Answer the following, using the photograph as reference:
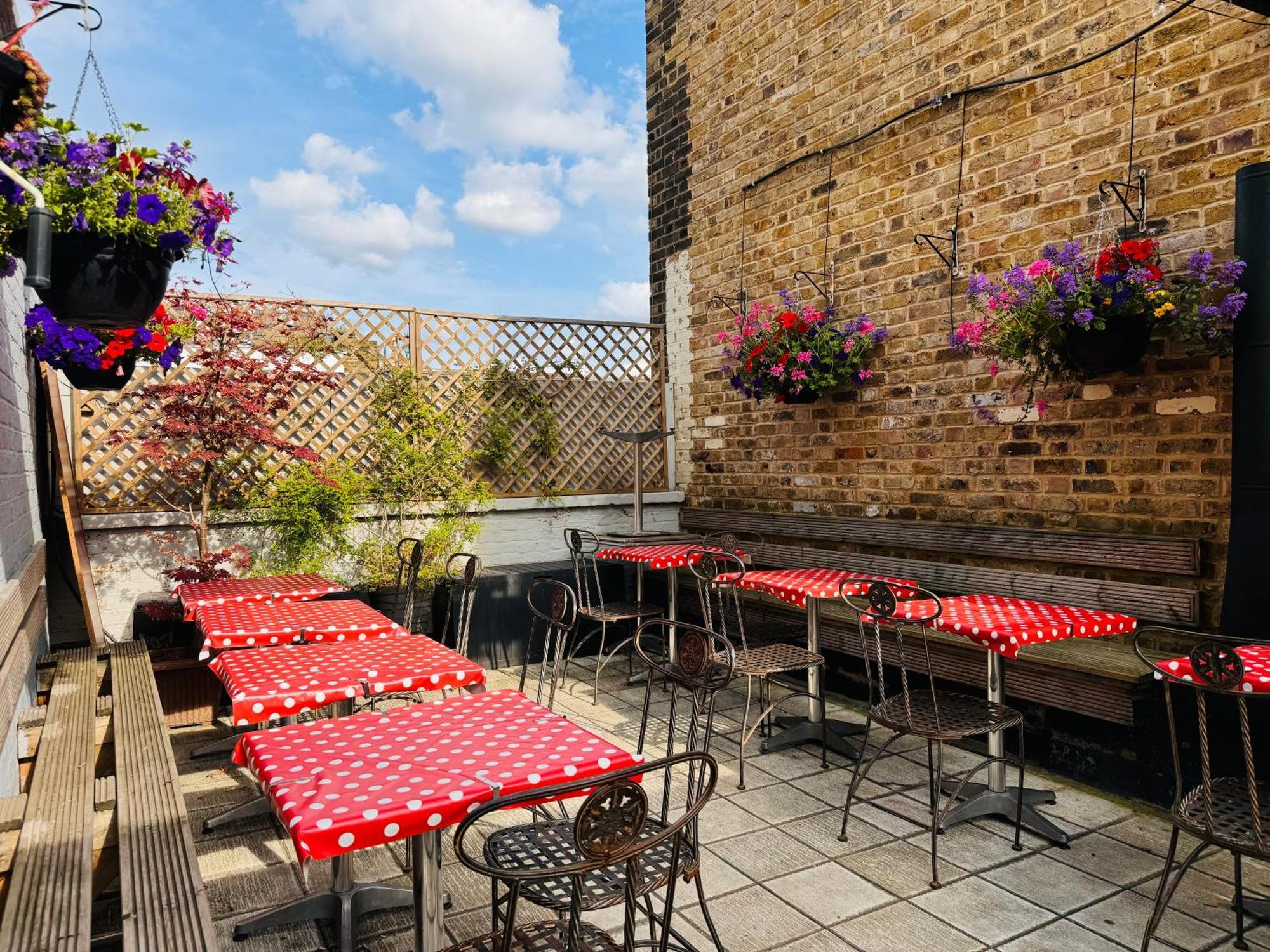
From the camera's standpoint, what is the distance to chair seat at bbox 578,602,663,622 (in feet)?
14.4

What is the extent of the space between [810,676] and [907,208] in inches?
98.6

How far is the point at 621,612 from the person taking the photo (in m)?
4.49

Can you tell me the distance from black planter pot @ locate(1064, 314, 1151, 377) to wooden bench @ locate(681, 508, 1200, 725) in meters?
0.71

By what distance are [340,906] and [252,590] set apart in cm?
180

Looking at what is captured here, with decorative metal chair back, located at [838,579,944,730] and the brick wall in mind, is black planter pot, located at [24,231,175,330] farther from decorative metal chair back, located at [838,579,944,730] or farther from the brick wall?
the brick wall

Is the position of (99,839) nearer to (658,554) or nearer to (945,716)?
(945,716)

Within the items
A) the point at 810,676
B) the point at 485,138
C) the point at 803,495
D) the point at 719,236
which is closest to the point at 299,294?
the point at 719,236

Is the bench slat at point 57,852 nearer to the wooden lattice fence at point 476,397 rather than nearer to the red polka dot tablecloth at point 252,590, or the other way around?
the red polka dot tablecloth at point 252,590

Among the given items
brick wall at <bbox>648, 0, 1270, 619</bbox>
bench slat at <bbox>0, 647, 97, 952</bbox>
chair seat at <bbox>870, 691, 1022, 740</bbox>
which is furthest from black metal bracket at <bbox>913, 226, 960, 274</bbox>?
bench slat at <bbox>0, 647, 97, 952</bbox>

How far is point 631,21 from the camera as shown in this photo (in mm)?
6637

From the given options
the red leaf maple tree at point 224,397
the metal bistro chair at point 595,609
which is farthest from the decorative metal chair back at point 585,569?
the red leaf maple tree at point 224,397

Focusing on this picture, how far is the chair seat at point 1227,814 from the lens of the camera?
1758 millimetres

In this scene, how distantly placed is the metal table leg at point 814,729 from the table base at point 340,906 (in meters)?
1.76

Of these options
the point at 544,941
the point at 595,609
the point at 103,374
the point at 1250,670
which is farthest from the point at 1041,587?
the point at 103,374
